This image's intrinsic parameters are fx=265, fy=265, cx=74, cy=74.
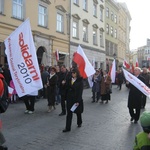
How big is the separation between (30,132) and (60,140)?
105 cm

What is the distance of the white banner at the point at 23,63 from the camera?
20.8 feet

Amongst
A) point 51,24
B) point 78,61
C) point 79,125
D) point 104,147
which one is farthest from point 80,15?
point 104,147

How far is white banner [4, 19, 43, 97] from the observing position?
6.34 metres

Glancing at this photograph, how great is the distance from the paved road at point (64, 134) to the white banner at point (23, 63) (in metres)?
1.11

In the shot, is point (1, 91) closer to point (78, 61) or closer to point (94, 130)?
point (94, 130)

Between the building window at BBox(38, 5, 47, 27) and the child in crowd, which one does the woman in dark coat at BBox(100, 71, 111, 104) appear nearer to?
the building window at BBox(38, 5, 47, 27)

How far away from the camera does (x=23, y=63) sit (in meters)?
6.50

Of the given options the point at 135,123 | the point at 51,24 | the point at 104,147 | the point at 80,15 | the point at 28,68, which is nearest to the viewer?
the point at 104,147

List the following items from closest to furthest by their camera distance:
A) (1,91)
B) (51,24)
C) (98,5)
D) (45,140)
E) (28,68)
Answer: (1,91), (45,140), (28,68), (51,24), (98,5)

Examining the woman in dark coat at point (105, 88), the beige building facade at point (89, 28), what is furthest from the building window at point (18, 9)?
the woman in dark coat at point (105, 88)

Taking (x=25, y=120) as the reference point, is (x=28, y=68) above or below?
above

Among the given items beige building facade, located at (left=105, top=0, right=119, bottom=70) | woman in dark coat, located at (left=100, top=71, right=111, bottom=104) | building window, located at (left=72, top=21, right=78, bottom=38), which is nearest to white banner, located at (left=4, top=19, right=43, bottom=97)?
woman in dark coat, located at (left=100, top=71, right=111, bottom=104)

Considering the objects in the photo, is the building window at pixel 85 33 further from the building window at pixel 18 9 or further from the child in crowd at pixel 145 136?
the child in crowd at pixel 145 136

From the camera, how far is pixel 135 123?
8.08 m
